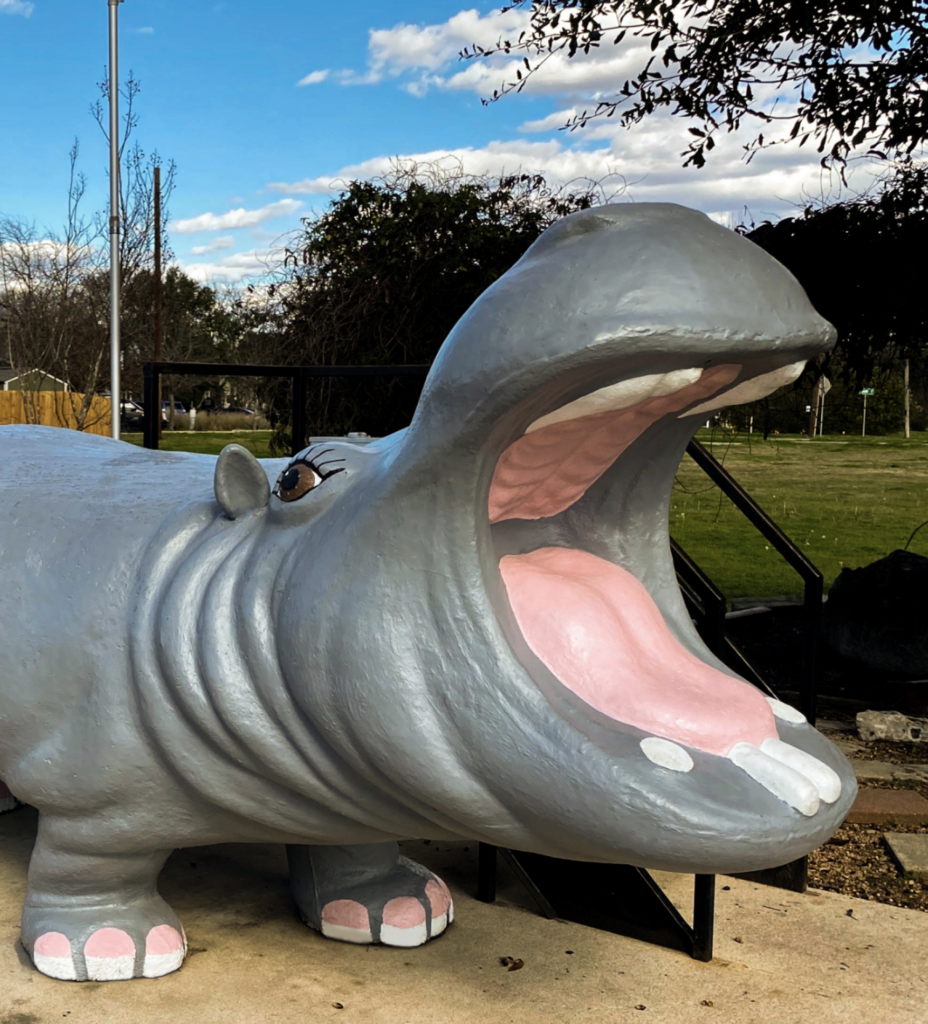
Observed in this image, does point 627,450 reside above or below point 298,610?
above

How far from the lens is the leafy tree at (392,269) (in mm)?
7426

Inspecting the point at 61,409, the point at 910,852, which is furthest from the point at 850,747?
the point at 61,409

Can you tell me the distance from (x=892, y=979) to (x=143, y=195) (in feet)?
46.3

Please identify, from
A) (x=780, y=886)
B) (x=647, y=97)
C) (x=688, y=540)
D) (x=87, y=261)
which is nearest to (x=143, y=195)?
(x=87, y=261)

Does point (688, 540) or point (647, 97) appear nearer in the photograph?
point (647, 97)

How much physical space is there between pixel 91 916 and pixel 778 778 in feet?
5.42

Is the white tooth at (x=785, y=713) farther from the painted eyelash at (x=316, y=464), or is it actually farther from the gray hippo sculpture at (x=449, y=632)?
the painted eyelash at (x=316, y=464)

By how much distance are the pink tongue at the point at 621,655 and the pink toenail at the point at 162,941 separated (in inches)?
52.0

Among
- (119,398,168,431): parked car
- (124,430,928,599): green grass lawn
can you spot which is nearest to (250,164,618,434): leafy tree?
(124,430,928,599): green grass lawn

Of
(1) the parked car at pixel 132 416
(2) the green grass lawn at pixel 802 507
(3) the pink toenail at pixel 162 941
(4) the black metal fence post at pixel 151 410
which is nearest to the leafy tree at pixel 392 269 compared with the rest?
(2) the green grass lawn at pixel 802 507

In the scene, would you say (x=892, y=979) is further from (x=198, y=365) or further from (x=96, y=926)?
(x=198, y=365)

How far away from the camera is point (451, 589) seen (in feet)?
5.90

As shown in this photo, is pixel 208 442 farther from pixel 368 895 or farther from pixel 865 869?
pixel 368 895

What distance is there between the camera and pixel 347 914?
279 centimetres
